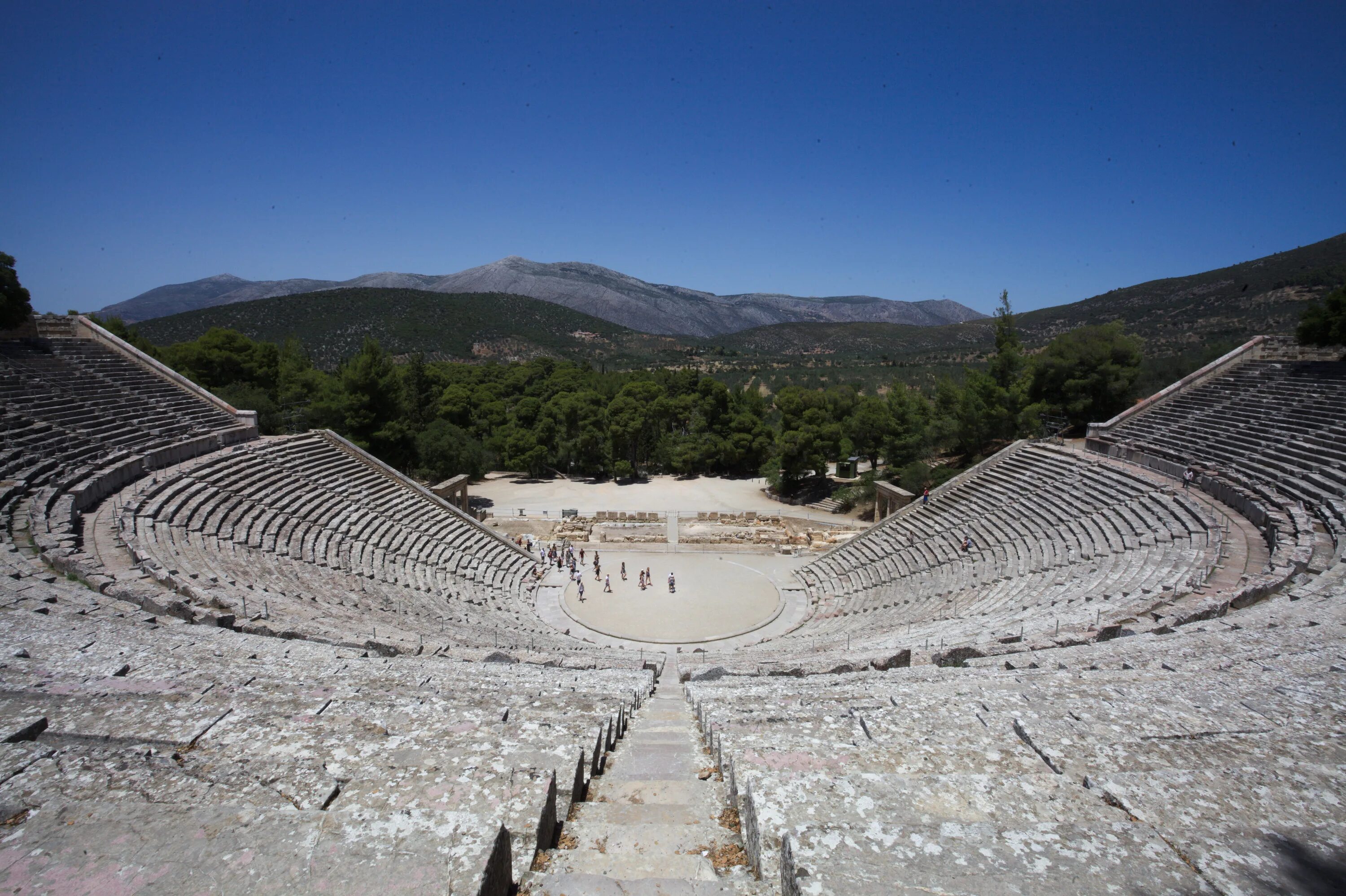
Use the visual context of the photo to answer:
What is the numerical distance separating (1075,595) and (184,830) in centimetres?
1381

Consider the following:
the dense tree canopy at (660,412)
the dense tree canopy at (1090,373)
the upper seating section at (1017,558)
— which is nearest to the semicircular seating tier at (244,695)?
the upper seating section at (1017,558)

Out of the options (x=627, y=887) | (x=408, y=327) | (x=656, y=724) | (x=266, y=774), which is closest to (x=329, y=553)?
(x=656, y=724)

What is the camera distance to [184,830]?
2.65 m

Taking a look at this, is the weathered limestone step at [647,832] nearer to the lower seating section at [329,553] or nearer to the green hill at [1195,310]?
the lower seating section at [329,553]

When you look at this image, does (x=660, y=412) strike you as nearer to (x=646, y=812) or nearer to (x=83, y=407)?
(x=83, y=407)

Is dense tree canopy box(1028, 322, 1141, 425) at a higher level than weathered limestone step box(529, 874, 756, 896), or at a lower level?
higher

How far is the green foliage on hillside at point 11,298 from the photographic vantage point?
813 inches

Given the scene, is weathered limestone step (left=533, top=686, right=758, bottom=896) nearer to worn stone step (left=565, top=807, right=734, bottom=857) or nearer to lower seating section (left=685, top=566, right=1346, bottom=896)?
worn stone step (left=565, top=807, right=734, bottom=857)

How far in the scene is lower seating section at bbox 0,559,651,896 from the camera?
2.50 meters

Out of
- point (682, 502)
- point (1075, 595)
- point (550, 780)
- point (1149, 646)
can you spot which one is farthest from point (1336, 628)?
point (682, 502)

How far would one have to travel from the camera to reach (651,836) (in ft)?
12.2

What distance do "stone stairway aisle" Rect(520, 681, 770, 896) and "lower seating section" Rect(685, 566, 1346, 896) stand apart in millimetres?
247

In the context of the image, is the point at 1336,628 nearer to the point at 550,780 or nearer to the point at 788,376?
the point at 550,780

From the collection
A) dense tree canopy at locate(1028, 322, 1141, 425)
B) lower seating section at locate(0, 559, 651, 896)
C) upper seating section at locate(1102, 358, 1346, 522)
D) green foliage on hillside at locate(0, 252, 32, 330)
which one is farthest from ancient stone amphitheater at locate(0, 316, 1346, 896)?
dense tree canopy at locate(1028, 322, 1141, 425)
